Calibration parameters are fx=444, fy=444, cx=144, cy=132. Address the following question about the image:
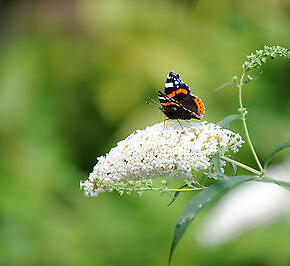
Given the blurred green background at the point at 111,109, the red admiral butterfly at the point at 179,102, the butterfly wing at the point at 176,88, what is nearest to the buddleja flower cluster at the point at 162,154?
the red admiral butterfly at the point at 179,102

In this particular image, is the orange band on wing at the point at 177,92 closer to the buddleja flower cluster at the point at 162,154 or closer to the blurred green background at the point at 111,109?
the buddleja flower cluster at the point at 162,154

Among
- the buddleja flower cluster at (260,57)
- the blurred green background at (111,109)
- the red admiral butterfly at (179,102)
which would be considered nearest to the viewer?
the buddleja flower cluster at (260,57)

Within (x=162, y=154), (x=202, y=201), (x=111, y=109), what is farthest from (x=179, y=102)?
(x=111, y=109)

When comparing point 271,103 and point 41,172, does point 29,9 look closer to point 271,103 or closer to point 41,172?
point 41,172

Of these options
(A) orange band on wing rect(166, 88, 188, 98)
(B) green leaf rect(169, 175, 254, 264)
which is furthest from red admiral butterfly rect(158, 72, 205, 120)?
(B) green leaf rect(169, 175, 254, 264)

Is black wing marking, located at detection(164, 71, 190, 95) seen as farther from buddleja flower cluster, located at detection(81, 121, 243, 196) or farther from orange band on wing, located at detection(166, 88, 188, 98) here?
buddleja flower cluster, located at detection(81, 121, 243, 196)

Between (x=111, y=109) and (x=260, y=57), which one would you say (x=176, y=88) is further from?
(x=111, y=109)
